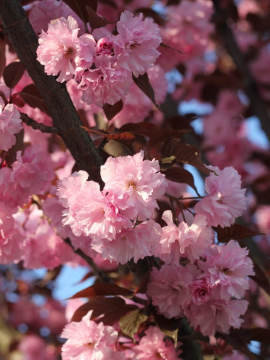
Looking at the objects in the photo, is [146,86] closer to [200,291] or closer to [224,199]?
[224,199]

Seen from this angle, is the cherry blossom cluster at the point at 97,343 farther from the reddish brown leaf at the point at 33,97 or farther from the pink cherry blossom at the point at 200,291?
the reddish brown leaf at the point at 33,97

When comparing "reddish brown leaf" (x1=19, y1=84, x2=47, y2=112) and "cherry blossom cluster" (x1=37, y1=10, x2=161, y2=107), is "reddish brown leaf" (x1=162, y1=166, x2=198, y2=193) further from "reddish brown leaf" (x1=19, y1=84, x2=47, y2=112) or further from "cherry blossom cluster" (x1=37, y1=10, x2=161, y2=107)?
"reddish brown leaf" (x1=19, y1=84, x2=47, y2=112)

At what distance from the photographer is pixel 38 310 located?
4781 mm

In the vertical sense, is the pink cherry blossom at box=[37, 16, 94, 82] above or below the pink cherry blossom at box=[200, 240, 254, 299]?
above

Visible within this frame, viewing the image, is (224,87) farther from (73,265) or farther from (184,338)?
(184,338)

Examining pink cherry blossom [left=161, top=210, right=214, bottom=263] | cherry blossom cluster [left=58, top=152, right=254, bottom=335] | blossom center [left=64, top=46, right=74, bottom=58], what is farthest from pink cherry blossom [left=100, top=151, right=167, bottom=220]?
blossom center [left=64, top=46, right=74, bottom=58]

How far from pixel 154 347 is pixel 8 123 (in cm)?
66

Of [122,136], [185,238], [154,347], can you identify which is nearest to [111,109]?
[122,136]

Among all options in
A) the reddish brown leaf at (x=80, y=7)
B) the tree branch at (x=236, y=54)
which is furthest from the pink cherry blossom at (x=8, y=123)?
the tree branch at (x=236, y=54)

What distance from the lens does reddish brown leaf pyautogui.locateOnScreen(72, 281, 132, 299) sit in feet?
4.50

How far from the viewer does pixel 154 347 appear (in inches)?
53.1

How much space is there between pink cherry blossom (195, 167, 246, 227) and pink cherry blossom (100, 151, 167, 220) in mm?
208

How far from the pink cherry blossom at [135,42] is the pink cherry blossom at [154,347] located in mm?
646

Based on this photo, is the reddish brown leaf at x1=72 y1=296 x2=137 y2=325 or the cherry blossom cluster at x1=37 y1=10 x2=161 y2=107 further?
the reddish brown leaf at x1=72 y1=296 x2=137 y2=325
